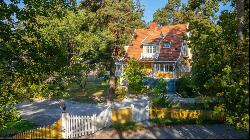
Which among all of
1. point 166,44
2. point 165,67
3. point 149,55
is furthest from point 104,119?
point 149,55

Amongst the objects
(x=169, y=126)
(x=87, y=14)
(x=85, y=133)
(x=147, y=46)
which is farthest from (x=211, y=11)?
(x=85, y=133)

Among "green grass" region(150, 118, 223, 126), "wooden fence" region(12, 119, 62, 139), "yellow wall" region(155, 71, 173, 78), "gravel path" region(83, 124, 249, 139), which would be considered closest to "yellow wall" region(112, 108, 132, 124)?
"gravel path" region(83, 124, 249, 139)

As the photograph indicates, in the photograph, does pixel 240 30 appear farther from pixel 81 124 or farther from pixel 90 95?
pixel 90 95

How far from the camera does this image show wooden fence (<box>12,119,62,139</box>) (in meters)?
18.8

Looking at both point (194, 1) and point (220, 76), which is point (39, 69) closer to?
point (220, 76)

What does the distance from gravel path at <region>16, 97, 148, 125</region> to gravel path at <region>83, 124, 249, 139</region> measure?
7.73m

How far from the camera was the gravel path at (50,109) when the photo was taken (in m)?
32.9

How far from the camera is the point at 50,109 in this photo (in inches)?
1549

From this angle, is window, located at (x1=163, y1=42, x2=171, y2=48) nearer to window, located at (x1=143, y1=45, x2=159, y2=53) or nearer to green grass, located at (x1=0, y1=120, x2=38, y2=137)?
window, located at (x1=143, y1=45, x2=159, y2=53)

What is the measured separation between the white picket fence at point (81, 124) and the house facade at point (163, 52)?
108 feet

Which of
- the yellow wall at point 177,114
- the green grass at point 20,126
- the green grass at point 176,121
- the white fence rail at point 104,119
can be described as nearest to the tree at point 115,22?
the green grass at point 20,126

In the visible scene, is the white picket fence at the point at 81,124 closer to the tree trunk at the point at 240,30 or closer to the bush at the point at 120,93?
the tree trunk at the point at 240,30

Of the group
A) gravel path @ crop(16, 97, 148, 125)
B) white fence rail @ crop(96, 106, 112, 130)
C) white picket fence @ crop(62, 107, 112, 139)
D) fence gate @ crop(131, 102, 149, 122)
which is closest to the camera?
white picket fence @ crop(62, 107, 112, 139)

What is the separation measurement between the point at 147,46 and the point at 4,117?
43.9 m
